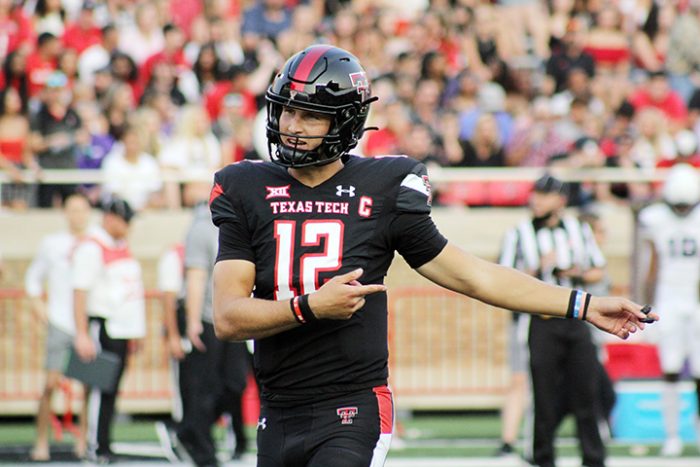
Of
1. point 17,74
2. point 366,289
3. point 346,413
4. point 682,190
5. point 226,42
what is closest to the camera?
point 366,289

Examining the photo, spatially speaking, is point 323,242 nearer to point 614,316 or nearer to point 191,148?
point 614,316

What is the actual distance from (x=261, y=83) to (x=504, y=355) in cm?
427

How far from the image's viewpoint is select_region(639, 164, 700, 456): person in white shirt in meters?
10.7

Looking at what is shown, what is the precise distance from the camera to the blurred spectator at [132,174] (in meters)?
12.9

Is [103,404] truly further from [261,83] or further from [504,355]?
[261,83]

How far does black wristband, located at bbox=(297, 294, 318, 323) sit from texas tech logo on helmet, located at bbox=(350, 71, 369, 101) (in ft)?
2.61

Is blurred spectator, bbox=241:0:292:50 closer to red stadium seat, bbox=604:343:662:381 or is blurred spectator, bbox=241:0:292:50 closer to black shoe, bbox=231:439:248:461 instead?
red stadium seat, bbox=604:343:662:381

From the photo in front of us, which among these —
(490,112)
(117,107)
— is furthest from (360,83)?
(490,112)

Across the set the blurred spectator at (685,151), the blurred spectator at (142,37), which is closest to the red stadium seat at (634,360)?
the blurred spectator at (685,151)

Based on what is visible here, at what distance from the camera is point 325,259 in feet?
15.0

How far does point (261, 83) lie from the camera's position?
1506cm

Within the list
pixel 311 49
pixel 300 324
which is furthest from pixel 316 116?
pixel 300 324

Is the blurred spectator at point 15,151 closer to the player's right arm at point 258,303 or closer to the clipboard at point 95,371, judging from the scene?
the clipboard at point 95,371

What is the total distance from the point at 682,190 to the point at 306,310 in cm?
694
